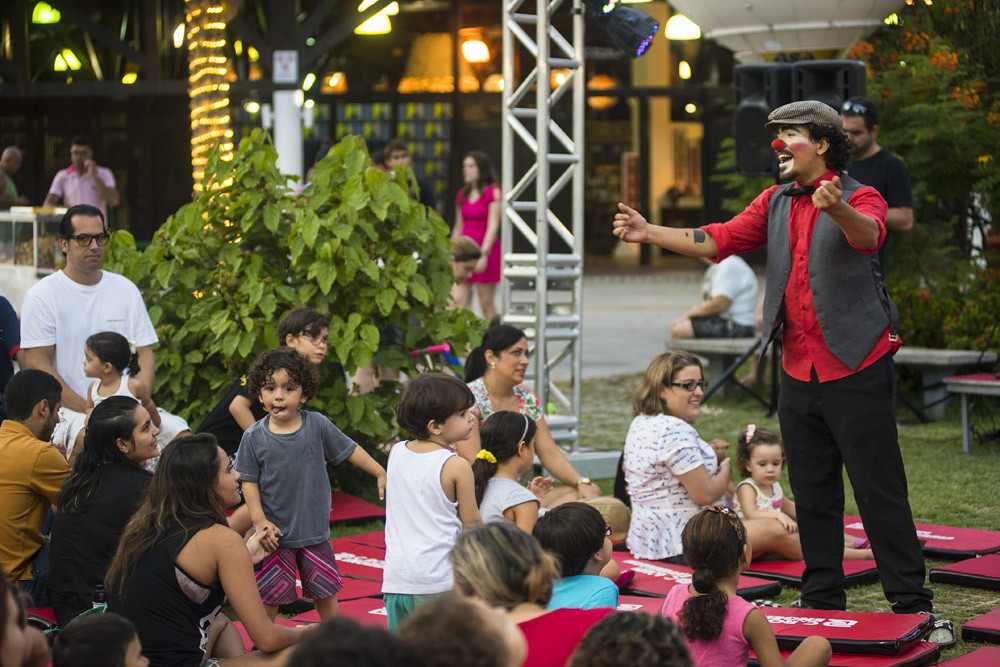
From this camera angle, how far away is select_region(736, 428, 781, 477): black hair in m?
5.53

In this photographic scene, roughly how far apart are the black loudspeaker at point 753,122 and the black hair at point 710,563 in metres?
4.90

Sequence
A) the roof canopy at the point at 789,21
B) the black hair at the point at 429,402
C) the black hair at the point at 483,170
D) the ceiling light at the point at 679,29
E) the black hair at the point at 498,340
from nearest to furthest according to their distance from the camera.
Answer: the black hair at the point at 429,402, the black hair at the point at 498,340, the roof canopy at the point at 789,21, the black hair at the point at 483,170, the ceiling light at the point at 679,29

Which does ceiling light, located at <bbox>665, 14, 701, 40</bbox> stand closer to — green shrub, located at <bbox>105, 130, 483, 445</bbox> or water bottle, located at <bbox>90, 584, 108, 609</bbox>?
green shrub, located at <bbox>105, 130, 483, 445</bbox>

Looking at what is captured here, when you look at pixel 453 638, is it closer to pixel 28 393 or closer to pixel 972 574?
pixel 28 393

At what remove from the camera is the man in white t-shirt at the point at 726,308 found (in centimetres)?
999

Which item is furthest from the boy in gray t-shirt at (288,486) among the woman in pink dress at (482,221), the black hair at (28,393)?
the woman in pink dress at (482,221)

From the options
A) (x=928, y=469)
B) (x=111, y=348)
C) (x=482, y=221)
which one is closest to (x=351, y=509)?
(x=111, y=348)

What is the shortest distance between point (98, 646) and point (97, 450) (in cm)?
150

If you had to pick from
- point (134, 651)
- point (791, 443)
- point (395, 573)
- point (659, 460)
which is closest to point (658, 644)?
point (134, 651)

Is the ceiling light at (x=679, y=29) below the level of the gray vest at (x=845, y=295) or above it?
above

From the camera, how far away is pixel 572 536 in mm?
3664

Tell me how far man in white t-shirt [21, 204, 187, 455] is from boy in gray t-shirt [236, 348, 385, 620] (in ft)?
4.48

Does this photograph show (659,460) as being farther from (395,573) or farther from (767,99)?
(767,99)

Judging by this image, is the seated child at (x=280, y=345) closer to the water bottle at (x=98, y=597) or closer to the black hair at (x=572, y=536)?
the water bottle at (x=98, y=597)
